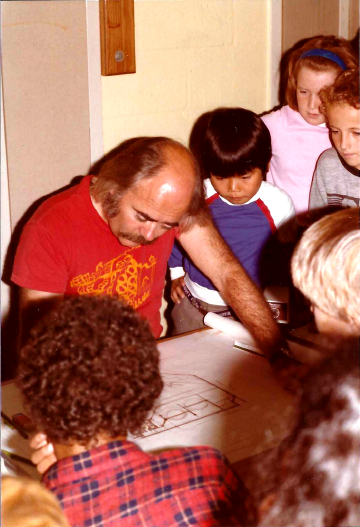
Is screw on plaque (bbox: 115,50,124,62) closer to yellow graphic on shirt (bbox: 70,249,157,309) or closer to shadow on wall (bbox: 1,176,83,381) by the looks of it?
shadow on wall (bbox: 1,176,83,381)

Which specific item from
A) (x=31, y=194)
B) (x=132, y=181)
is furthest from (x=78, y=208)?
(x=31, y=194)

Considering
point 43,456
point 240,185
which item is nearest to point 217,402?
A: point 43,456

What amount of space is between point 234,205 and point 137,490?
5.02 ft

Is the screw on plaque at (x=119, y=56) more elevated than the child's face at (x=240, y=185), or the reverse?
the screw on plaque at (x=119, y=56)

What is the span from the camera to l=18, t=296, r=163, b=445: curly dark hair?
1005mm

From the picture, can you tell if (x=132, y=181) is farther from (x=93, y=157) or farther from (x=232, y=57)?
(x=232, y=57)

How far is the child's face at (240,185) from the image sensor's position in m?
2.30

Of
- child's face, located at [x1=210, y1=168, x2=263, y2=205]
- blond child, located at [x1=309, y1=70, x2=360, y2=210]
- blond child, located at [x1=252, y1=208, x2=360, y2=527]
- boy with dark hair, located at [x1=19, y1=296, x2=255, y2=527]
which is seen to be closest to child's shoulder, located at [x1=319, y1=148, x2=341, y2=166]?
blond child, located at [x1=309, y1=70, x2=360, y2=210]

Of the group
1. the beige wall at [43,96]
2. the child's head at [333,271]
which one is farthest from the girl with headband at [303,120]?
the child's head at [333,271]

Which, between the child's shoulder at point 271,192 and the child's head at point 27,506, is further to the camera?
the child's shoulder at point 271,192

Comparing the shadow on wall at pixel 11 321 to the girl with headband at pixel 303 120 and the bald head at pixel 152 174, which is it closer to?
the bald head at pixel 152 174

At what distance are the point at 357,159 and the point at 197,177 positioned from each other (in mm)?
588

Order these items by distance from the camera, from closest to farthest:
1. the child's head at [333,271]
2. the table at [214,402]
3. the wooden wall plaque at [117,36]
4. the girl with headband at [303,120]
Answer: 1. the child's head at [333,271]
2. the table at [214,402]
3. the wooden wall plaque at [117,36]
4. the girl with headband at [303,120]

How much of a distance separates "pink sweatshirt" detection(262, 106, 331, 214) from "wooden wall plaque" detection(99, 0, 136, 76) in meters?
0.63
